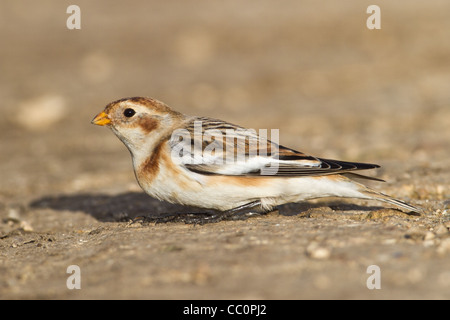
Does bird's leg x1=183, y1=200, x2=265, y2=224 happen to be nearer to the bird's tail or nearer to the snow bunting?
the snow bunting

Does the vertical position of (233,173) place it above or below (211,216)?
above

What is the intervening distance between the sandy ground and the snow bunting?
0.24 meters

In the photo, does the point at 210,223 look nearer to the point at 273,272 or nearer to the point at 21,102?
the point at 273,272

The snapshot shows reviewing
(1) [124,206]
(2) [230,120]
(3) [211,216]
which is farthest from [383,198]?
(2) [230,120]

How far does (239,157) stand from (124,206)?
2088 millimetres

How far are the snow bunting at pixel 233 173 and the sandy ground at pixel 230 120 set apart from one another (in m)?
0.24

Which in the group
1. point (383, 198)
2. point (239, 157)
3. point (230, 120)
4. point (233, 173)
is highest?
point (230, 120)

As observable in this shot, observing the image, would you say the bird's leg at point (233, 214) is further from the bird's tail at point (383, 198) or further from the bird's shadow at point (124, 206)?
the bird's tail at point (383, 198)

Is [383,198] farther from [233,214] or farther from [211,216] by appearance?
[211,216]

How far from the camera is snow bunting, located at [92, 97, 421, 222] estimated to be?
5336mm

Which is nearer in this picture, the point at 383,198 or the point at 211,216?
the point at 383,198

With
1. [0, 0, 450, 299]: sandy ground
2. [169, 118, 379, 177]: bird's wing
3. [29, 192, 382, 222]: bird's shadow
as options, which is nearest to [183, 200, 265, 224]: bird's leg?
[0, 0, 450, 299]: sandy ground

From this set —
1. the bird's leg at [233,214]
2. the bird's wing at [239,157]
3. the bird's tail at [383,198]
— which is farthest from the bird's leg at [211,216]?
the bird's tail at [383,198]

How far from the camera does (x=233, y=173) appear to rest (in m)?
5.39
